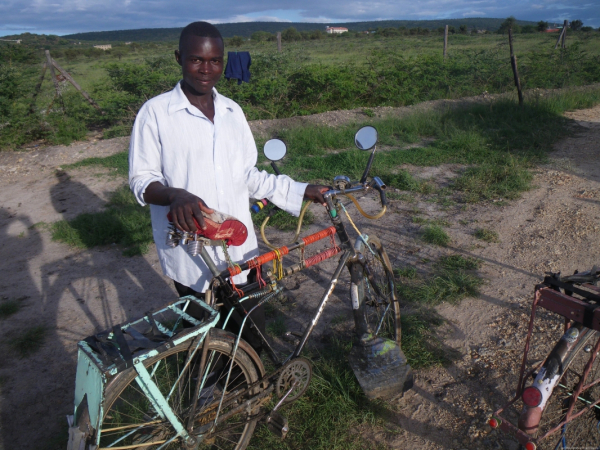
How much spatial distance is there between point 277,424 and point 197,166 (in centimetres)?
134

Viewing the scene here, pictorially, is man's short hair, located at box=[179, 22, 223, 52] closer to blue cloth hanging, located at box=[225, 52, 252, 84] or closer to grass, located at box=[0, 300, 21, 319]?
grass, located at box=[0, 300, 21, 319]

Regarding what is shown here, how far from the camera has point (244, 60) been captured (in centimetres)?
930

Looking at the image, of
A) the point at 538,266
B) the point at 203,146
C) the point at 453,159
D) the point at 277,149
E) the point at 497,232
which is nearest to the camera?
the point at 203,146

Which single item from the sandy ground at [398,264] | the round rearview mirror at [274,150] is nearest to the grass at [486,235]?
the sandy ground at [398,264]

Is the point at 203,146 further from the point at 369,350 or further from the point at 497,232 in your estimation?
the point at 497,232

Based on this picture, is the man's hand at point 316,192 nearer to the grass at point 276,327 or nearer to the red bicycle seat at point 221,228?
the red bicycle seat at point 221,228

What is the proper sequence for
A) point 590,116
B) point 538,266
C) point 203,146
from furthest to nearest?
point 590,116 → point 538,266 → point 203,146

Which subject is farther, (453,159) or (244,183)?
(453,159)

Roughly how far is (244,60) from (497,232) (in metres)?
6.82

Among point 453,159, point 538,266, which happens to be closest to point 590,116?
point 453,159

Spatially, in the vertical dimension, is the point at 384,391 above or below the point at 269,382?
below

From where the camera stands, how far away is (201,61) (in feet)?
6.20

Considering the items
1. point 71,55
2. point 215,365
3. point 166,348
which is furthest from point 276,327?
point 71,55

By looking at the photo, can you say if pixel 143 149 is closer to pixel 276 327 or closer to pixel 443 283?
pixel 276 327
